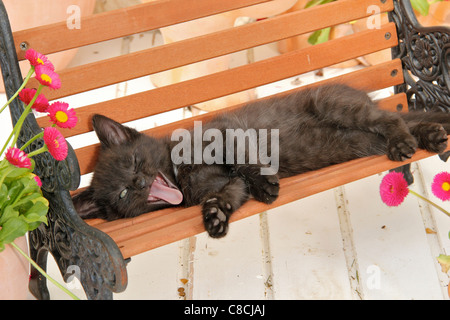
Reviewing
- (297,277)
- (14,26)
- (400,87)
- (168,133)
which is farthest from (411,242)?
(14,26)

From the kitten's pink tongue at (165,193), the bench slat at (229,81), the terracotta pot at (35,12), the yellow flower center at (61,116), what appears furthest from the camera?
the terracotta pot at (35,12)

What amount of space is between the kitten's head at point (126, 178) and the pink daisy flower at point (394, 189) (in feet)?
2.76

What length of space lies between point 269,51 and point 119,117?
2341 mm

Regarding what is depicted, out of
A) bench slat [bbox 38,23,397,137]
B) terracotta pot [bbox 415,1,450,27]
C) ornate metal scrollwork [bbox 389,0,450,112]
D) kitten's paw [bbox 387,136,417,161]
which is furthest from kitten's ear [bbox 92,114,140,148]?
terracotta pot [bbox 415,1,450,27]

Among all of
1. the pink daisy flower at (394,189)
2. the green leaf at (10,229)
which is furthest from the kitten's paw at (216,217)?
the pink daisy flower at (394,189)

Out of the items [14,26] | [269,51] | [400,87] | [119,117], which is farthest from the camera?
[269,51]

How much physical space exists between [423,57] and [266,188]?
3.75ft

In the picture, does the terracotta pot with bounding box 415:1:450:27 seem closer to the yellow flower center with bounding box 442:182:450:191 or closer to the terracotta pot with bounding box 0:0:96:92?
the yellow flower center with bounding box 442:182:450:191

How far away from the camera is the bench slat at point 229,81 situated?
2.36 m

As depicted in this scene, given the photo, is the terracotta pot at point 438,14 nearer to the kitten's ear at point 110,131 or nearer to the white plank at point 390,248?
the white plank at point 390,248

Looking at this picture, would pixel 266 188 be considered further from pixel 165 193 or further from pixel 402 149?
pixel 402 149

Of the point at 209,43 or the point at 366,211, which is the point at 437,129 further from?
the point at 209,43

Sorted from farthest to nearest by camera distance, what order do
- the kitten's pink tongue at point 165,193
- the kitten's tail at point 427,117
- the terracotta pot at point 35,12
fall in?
the terracotta pot at point 35,12, the kitten's tail at point 427,117, the kitten's pink tongue at point 165,193

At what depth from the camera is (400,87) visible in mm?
→ 2854
